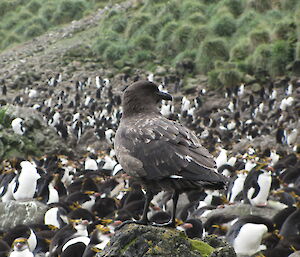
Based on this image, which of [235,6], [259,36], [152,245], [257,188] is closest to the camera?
[152,245]

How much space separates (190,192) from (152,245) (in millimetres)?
6681

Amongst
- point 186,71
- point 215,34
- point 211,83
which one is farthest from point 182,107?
point 215,34

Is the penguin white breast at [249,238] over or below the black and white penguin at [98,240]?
below

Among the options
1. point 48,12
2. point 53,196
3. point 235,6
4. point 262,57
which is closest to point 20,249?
point 53,196

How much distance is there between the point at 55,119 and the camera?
83.1 ft

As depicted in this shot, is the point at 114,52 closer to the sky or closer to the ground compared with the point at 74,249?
closer to the ground

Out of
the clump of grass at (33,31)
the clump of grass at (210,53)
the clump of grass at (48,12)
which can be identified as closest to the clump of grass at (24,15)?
the clump of grass at (48,12)

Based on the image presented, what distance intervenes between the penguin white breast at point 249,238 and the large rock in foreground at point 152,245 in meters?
3.12

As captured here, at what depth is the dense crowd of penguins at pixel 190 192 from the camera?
7.88 m

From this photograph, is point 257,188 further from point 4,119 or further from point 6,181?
point 4,119

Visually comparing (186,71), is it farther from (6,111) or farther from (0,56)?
(0,56)

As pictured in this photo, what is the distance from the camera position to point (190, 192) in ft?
36.7

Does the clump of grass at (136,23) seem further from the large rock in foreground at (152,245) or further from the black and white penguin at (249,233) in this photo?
the large rock in foreground at (152,245)

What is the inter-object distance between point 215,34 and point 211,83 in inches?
204
